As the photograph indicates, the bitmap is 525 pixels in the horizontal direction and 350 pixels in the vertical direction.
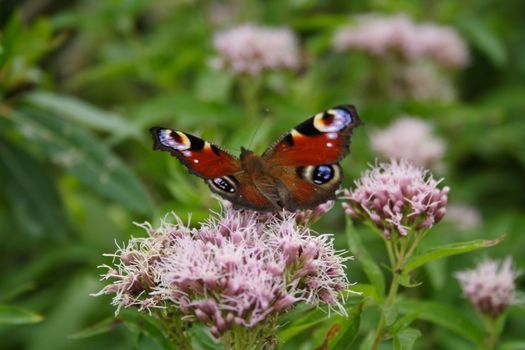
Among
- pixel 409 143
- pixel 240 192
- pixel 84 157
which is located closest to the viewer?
pixel 240 192

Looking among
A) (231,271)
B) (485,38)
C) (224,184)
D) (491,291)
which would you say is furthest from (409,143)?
(231,271)

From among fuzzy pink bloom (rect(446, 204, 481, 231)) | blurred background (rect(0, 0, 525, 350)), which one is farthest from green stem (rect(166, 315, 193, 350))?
fuzzy pink bloom (rect(446, 204, 481, 231))

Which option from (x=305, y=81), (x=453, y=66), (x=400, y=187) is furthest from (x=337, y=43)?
(x=400, y=187)

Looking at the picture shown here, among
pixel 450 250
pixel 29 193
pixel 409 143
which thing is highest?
pixel 409 143

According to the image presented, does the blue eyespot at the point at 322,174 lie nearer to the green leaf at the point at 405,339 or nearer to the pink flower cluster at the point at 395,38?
the green leaf at the point at 405,339

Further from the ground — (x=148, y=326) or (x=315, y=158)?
(x=315, y=158)

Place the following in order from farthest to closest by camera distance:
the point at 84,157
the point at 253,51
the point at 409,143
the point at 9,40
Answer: the point at 409,143, the point at 253,51, the point at 84,157, the point at 9,40

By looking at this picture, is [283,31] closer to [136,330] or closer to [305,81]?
[305,81]

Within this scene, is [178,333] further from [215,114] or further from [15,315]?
[215,114]
